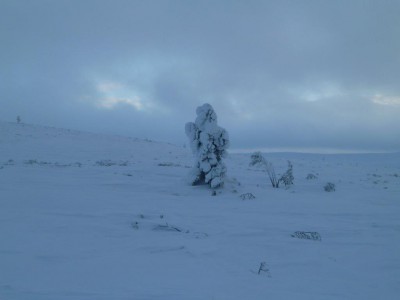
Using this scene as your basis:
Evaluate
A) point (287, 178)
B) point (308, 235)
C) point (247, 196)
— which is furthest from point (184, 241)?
point (287, 178)

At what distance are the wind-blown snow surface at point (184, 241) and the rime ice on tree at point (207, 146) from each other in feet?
2.41

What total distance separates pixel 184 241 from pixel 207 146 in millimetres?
7078

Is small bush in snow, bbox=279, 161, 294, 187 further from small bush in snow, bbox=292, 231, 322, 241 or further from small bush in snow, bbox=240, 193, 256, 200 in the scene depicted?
small bush in snow, bbox=292, 231, 322, 241

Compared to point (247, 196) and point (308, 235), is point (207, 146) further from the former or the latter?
point (308, 235)

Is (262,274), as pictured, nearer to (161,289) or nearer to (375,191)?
(161,289)

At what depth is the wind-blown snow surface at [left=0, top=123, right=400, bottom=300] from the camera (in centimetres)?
509

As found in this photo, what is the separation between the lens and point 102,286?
4.86 m

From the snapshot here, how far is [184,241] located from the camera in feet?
23.4

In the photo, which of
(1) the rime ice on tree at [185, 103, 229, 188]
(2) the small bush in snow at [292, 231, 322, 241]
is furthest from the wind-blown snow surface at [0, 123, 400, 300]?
(1) the rime ice on tree at [185, 103, 229, 188]

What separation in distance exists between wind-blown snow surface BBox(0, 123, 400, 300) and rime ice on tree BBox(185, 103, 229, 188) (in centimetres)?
73

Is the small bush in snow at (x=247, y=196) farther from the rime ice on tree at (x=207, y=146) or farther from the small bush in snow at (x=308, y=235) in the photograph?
the small bush in snow at (x=308, y=235)

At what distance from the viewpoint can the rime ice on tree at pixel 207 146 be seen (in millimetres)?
13631

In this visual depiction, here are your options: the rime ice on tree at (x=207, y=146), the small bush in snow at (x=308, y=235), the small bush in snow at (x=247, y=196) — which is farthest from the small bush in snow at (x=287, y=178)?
the small bush in snow at (x=308, y=235)

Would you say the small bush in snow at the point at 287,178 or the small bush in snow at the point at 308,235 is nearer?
the small bush in snow at the point at 308,235
